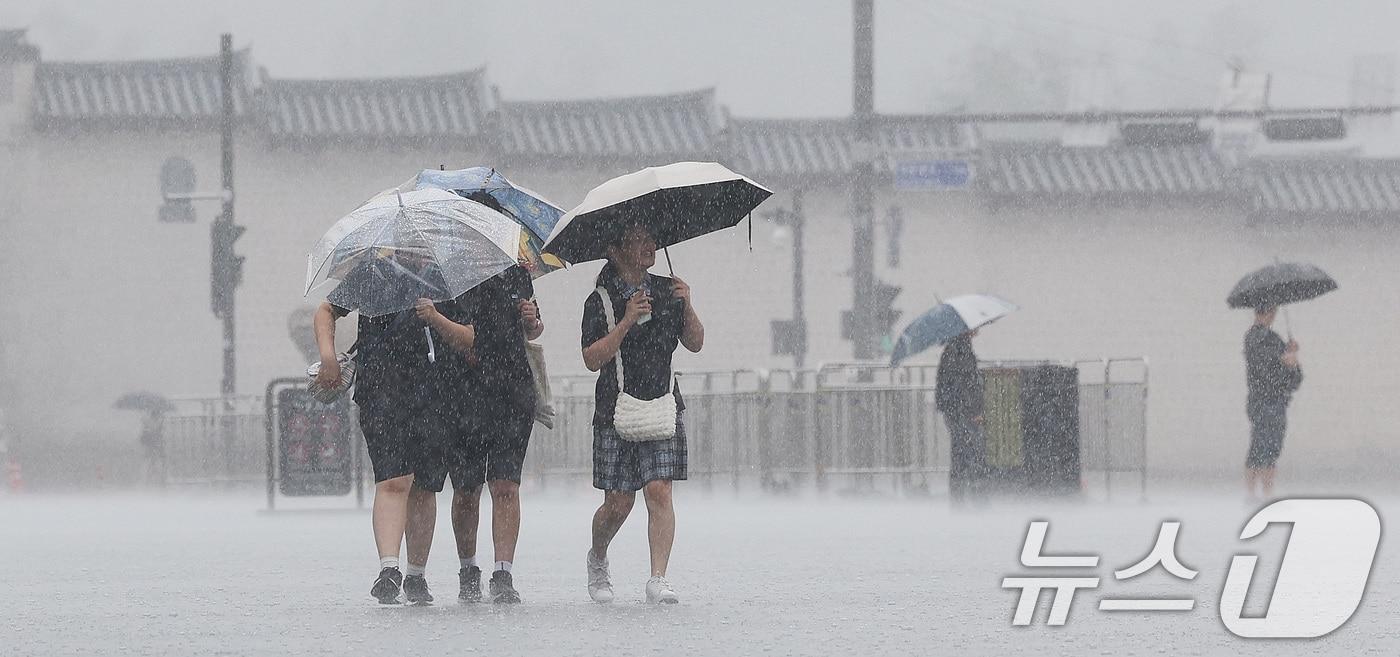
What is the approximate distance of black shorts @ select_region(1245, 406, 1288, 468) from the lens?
17.0m

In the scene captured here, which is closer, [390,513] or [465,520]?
[390,513]

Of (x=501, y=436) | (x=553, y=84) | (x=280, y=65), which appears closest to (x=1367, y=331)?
(x=501, y=436)

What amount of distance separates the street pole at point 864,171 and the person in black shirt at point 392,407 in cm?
1516

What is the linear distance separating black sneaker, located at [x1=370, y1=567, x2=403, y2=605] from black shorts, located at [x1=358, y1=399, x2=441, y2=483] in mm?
351

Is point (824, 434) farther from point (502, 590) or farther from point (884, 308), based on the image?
point (502, 590)

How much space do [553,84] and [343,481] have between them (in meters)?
74.9

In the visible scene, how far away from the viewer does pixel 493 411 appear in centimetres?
895

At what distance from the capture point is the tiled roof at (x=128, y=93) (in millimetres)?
40188

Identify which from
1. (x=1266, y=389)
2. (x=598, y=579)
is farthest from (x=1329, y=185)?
(x=598, y=579)

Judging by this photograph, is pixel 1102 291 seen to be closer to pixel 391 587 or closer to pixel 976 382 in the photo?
pixel 976 382

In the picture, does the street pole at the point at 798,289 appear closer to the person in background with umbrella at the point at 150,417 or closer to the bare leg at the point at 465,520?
the person in background with umbrella at the point at 150,417

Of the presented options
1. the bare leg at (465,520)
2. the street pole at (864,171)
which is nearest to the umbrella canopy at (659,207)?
the bare leg at (465,520)

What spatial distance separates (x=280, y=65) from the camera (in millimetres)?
80250

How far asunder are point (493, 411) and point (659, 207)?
1.02 metres
